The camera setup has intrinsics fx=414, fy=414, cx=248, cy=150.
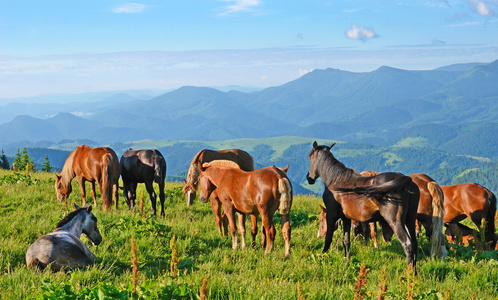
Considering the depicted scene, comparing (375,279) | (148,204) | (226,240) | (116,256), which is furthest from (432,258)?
(148,204)

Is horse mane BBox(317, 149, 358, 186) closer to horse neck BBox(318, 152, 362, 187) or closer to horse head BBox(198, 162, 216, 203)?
horse neck BBox(318, 152, 362, 187)

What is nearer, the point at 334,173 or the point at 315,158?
the point at 334,173

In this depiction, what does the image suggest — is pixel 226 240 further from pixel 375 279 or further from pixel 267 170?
pixel 375 279

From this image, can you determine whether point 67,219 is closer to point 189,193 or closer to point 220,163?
point 220,163

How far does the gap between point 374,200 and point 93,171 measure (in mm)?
9409

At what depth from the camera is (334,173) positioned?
9906 mm

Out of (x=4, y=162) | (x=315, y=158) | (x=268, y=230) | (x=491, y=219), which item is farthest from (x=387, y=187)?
(x=4, y=162)

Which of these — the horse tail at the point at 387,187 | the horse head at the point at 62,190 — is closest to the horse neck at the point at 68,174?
the horse head at the point at 62,190

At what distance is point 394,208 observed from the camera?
8305 mm

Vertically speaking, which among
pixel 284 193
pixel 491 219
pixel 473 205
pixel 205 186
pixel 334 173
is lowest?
pixel 491 219

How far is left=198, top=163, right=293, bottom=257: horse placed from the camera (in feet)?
29.8

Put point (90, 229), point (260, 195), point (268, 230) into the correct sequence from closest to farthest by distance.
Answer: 1. point (90, 229)
2. point (260, 195)
3. point (268, 230)

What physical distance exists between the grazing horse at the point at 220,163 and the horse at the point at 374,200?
2065mm

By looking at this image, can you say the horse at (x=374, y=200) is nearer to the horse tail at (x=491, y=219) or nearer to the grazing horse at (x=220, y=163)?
the grazing horse at (x=220, y=163)
